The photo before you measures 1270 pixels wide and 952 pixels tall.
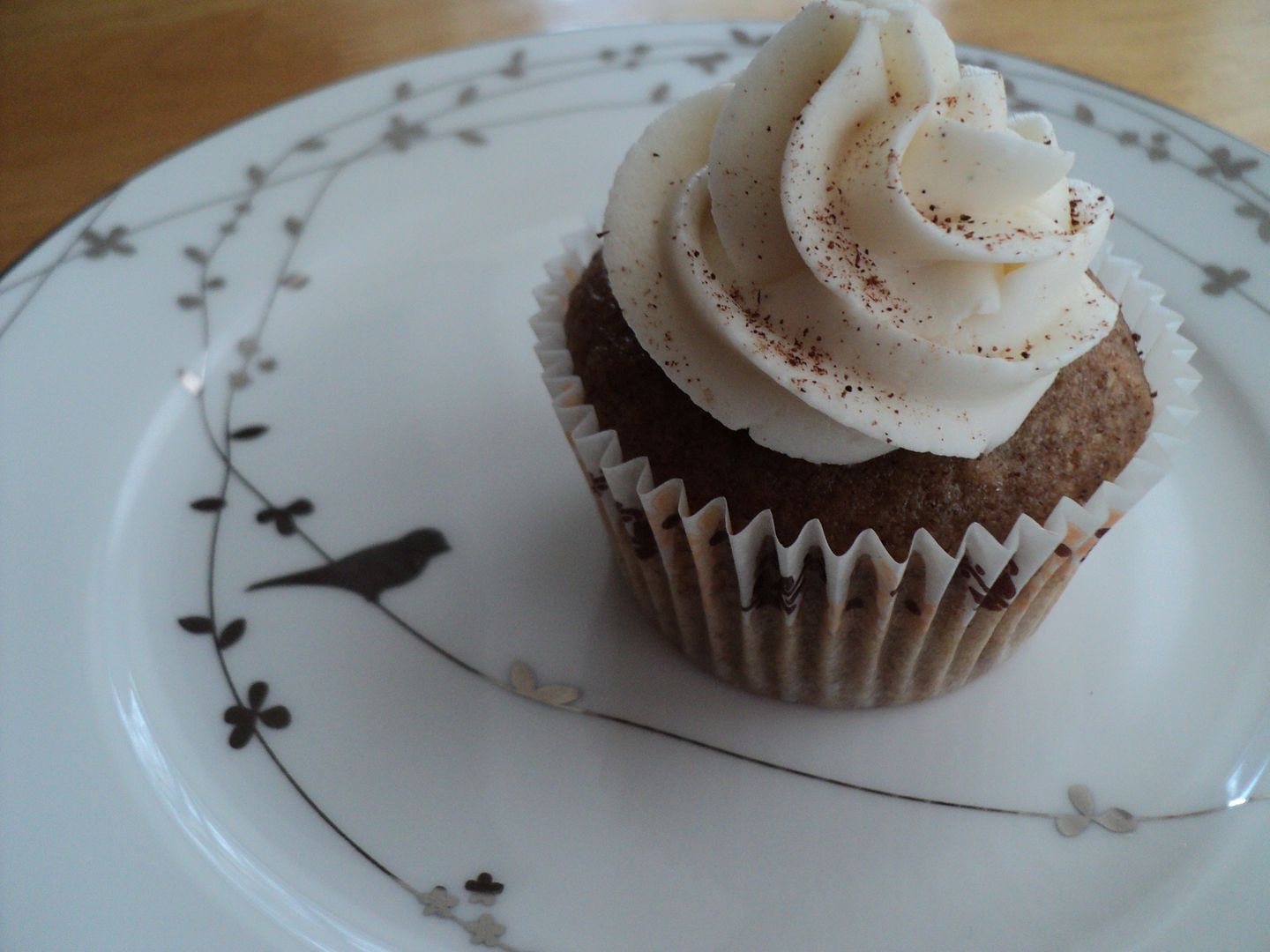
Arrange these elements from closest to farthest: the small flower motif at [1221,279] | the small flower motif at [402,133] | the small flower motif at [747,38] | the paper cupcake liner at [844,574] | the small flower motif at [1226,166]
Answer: the paper cupcake liner at [844,574] → the small flower motif at [1221,279] → the small flower motif at [1226,166] → the small flower motif at [402,133] → the small flower motif at [747,38]

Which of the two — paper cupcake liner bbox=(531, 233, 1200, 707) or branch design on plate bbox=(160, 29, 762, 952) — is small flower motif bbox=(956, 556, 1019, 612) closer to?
paper cupcake liner bbox=(531, 233, 1200, 707)

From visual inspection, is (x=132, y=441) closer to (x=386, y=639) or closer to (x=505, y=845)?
(x=386, y=639)

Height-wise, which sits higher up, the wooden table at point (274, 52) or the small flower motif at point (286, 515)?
the wooden table at point (274, 52)

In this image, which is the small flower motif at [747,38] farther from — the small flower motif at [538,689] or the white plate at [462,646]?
the small flower motif at [538,689]

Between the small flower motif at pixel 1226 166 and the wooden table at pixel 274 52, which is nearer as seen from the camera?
the small flower motif at pixel 1226 166

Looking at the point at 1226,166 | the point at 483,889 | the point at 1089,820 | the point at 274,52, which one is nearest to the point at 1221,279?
the point at 1226,166

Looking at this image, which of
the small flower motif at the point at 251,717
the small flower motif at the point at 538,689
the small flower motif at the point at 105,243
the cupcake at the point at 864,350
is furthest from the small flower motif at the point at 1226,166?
the small flower motif at the point at 105,243
